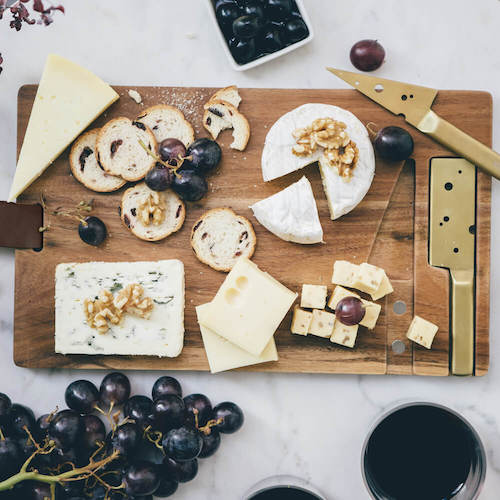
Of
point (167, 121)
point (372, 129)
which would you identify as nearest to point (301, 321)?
point (372, 129)

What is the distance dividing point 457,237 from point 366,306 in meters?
0.34

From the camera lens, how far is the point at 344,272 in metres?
1.61

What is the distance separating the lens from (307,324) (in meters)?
1.61

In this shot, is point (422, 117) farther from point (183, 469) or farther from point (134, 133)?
point (183, 469)

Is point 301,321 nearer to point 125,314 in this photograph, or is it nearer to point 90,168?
point 125,314

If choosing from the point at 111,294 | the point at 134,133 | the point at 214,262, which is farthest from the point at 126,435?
the point at 134,133

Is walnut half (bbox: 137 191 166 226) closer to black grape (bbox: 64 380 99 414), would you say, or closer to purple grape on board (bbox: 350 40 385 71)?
black grape (bbox: 64 380 99 414)

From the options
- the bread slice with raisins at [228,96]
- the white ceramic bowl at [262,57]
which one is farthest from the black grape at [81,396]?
the white ceramic bowl at [262,57]

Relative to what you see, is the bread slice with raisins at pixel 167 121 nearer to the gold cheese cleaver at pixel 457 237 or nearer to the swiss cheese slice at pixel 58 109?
the swiss cheese slice at pixel 58 109

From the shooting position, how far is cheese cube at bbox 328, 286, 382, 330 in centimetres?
161

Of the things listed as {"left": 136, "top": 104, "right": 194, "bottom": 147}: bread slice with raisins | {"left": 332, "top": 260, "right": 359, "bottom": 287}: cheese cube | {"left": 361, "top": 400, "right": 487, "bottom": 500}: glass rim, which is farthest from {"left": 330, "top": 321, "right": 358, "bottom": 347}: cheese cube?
{"left": 136, "top": 104, "right": 194, "bottom": 147}: bread slice with raisins

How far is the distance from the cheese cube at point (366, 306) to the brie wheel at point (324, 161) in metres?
0.22

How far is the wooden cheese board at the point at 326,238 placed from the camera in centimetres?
164

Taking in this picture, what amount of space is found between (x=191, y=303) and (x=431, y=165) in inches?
32.4
